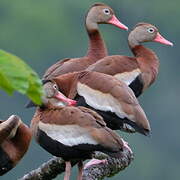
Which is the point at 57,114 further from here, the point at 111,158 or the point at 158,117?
the point at 158,117

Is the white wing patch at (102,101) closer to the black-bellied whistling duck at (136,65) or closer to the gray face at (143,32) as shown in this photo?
the black-bellied whistling duck at (136,65)

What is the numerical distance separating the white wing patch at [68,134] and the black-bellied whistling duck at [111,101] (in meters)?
0.62

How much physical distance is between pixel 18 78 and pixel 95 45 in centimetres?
503

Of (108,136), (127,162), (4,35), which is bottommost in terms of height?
(4,35)

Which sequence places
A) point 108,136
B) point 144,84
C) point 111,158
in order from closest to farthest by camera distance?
point 108,136 < point 111,158 < point 144,84

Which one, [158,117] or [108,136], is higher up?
[108,136]

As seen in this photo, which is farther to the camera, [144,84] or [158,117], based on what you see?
[158,117]

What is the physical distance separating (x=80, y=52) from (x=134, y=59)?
2588cm

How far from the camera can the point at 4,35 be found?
3534cm

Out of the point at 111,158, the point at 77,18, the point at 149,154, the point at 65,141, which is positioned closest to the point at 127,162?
the point at 111,158

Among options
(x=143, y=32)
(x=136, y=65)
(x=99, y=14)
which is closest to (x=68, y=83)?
(x=136, y=65)

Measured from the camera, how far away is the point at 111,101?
8.03 meters

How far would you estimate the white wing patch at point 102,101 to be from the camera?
8016mm

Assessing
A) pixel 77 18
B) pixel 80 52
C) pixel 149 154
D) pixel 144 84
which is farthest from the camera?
pixel 77 18
